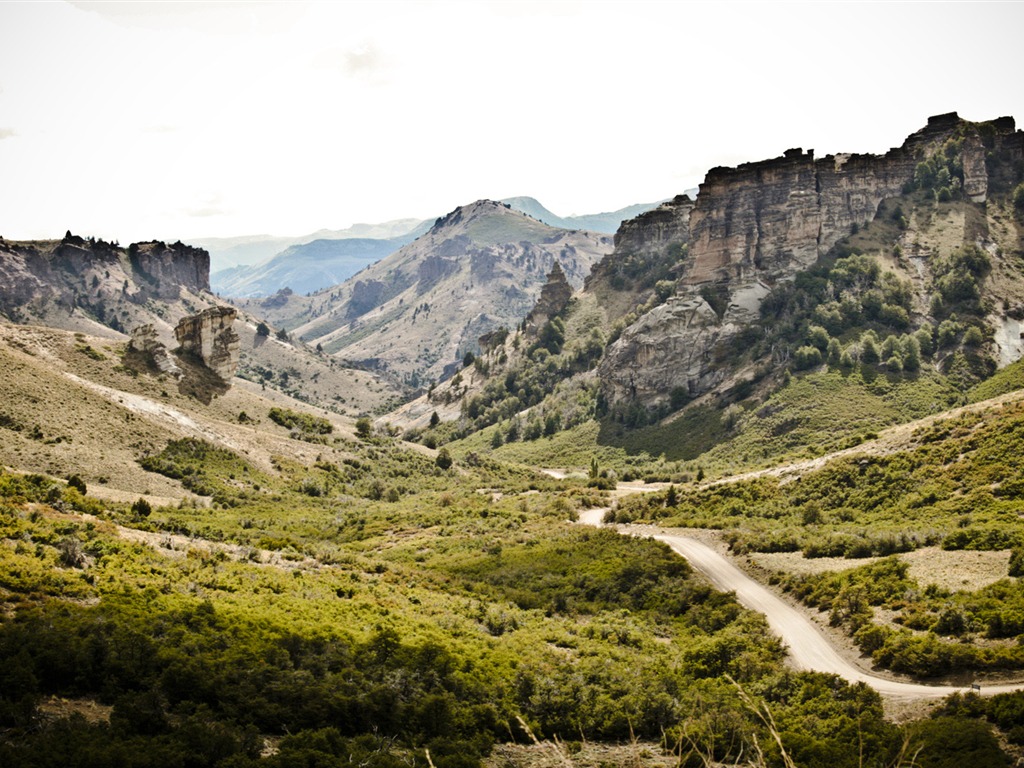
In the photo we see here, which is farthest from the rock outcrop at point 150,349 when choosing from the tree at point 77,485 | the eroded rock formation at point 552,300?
the eroded rock formation at point 552,300

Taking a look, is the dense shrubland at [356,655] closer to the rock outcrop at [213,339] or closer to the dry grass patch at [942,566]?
the dry grass patch at [942,566]

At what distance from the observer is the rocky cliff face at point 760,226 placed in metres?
110

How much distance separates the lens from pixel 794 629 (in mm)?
32906

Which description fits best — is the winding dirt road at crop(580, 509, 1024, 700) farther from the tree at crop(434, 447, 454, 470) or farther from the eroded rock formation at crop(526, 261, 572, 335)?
the eroded rock formation at crop(526, 261, 572, 335)

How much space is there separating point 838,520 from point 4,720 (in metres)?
47.2

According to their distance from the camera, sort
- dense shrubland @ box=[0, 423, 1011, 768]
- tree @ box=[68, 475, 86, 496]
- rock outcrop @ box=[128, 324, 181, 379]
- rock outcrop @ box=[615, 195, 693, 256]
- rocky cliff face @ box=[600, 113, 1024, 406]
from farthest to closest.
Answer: rock outcrop @ box=[615, 195, 693, 256], rocky cliff face @ box=[600, 113, 1024, 406], rock outcrop @ box=[128, 324, 181, 379], tree @ box=[68, 475, 86, 496], dense shrubland @ box=[0, 423, 1011, 768]

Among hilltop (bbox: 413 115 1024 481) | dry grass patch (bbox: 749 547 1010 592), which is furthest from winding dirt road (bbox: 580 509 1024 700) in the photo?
hilltop (bbox: 413 115 1024 481)

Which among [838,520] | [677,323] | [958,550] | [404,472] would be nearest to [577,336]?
[677,323]

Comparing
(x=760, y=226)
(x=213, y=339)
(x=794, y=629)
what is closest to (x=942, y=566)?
(x=794, y=629)

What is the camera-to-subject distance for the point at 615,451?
107 m

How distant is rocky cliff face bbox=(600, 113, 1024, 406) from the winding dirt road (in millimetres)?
63202

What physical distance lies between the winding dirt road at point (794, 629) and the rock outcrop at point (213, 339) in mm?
57748

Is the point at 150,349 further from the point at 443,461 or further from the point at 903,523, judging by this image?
the point at 903,523

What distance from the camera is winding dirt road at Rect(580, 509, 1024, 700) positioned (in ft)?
81.5
